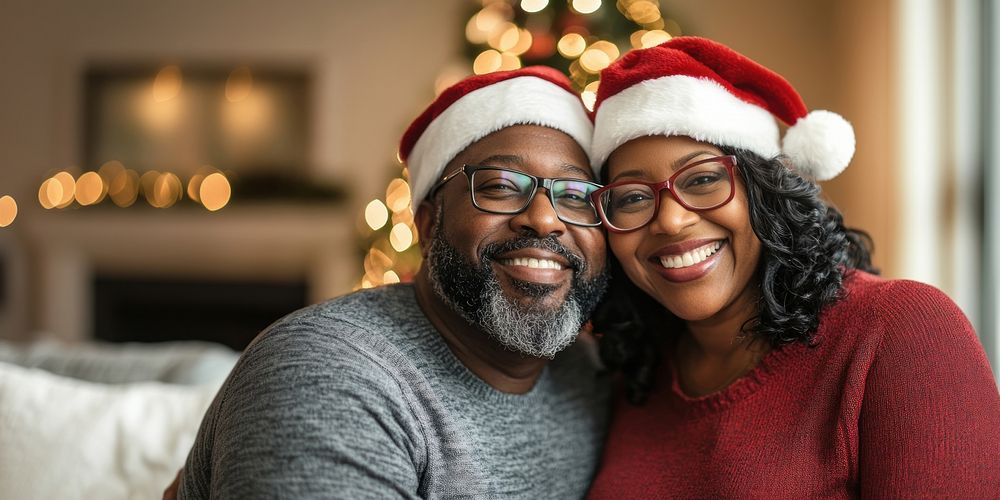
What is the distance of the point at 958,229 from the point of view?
3.07 metres

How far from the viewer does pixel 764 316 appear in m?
1.37

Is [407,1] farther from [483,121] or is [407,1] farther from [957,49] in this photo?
[483,121]

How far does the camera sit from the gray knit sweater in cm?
112

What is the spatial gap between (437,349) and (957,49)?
2.65 m

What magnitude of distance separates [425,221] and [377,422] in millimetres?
576

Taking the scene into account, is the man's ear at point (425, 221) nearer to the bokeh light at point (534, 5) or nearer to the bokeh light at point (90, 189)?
the bokeh light at point (534, 5)

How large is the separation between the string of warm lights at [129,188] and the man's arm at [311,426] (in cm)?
388

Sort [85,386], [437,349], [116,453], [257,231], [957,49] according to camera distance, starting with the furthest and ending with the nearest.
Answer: [257,231] → [957,49] → [85,386] → [116,453] → [437,349]

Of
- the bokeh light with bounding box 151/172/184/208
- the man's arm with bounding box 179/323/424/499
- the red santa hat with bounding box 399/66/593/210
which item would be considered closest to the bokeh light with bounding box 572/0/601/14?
the red santa hat with bounding box 399/66/593/210

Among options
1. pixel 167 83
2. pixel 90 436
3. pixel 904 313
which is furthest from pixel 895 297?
pixel 167 83

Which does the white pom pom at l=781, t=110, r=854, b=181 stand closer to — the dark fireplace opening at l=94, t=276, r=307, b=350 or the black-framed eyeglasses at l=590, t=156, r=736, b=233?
the black-framed eyeglasses at l=590, t=156, r=736, b=233

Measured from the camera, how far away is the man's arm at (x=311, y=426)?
1.10 m

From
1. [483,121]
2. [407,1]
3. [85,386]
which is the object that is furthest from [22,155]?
[483,121]

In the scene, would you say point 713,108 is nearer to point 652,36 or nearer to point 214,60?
point 652,36
